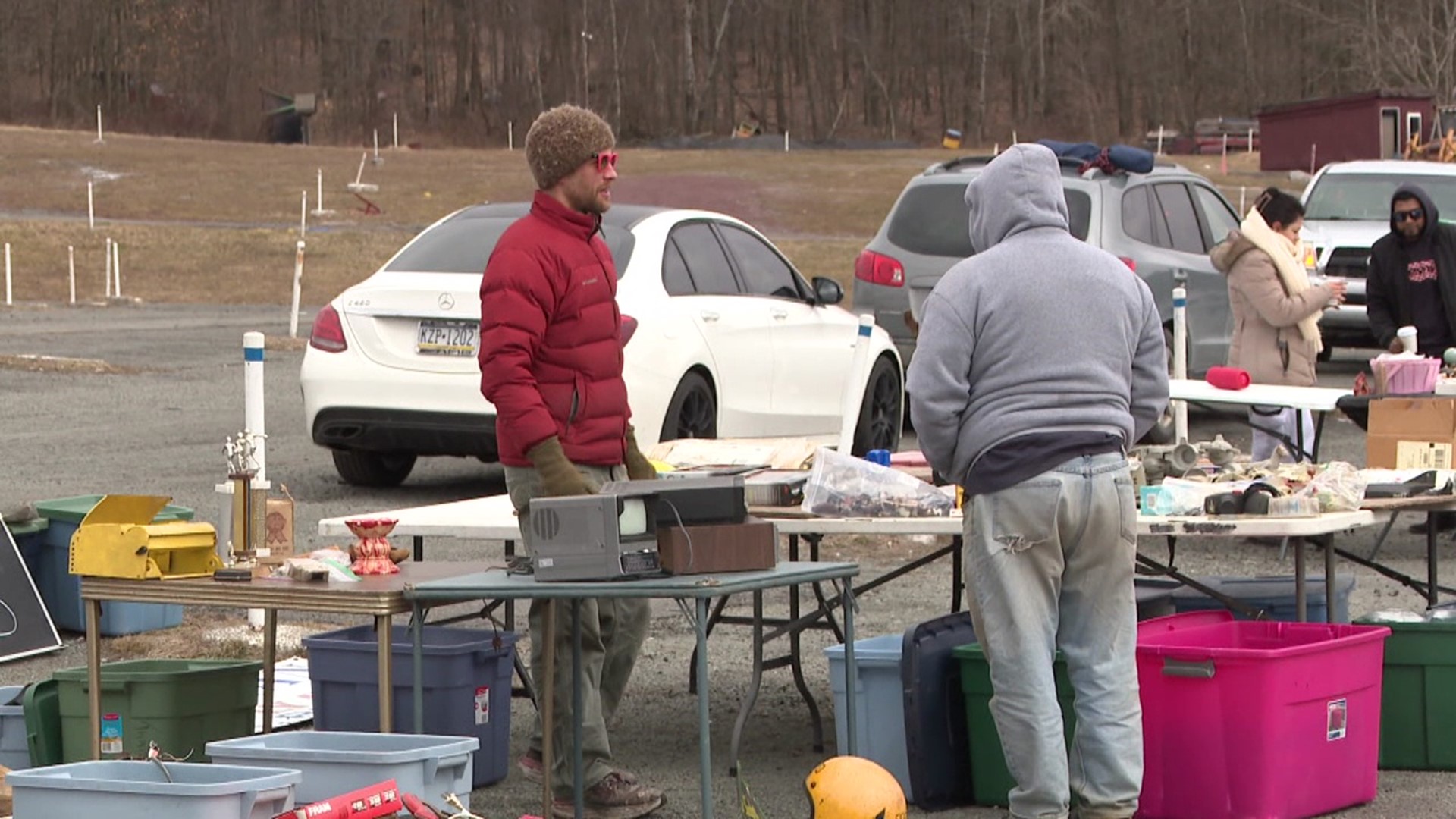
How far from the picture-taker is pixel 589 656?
6.37 m

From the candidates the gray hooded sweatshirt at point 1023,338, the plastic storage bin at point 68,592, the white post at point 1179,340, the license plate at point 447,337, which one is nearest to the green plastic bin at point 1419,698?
the gray hooded sweatshirt at point 1023,338

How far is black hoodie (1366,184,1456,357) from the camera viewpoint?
1195cm

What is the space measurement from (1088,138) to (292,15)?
29.7 meters

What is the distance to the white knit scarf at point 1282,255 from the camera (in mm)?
11469

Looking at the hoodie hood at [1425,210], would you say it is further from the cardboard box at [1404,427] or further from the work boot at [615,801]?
the work boot at [615,801]

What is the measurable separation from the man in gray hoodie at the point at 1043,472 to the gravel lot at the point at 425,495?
0.93 m

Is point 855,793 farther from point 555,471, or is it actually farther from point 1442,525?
point 1442,525

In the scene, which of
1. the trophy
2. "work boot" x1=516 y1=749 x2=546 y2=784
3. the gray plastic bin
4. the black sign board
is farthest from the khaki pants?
the black sign board

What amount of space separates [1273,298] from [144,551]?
702 centimetres

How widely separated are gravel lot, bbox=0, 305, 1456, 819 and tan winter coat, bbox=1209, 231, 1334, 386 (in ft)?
3.14

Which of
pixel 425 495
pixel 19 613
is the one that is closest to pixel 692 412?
pixel 425 495

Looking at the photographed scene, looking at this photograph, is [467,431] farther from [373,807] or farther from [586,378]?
[373,807]

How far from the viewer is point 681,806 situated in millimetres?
6543

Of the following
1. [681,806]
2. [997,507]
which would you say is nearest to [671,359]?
[681,806]
